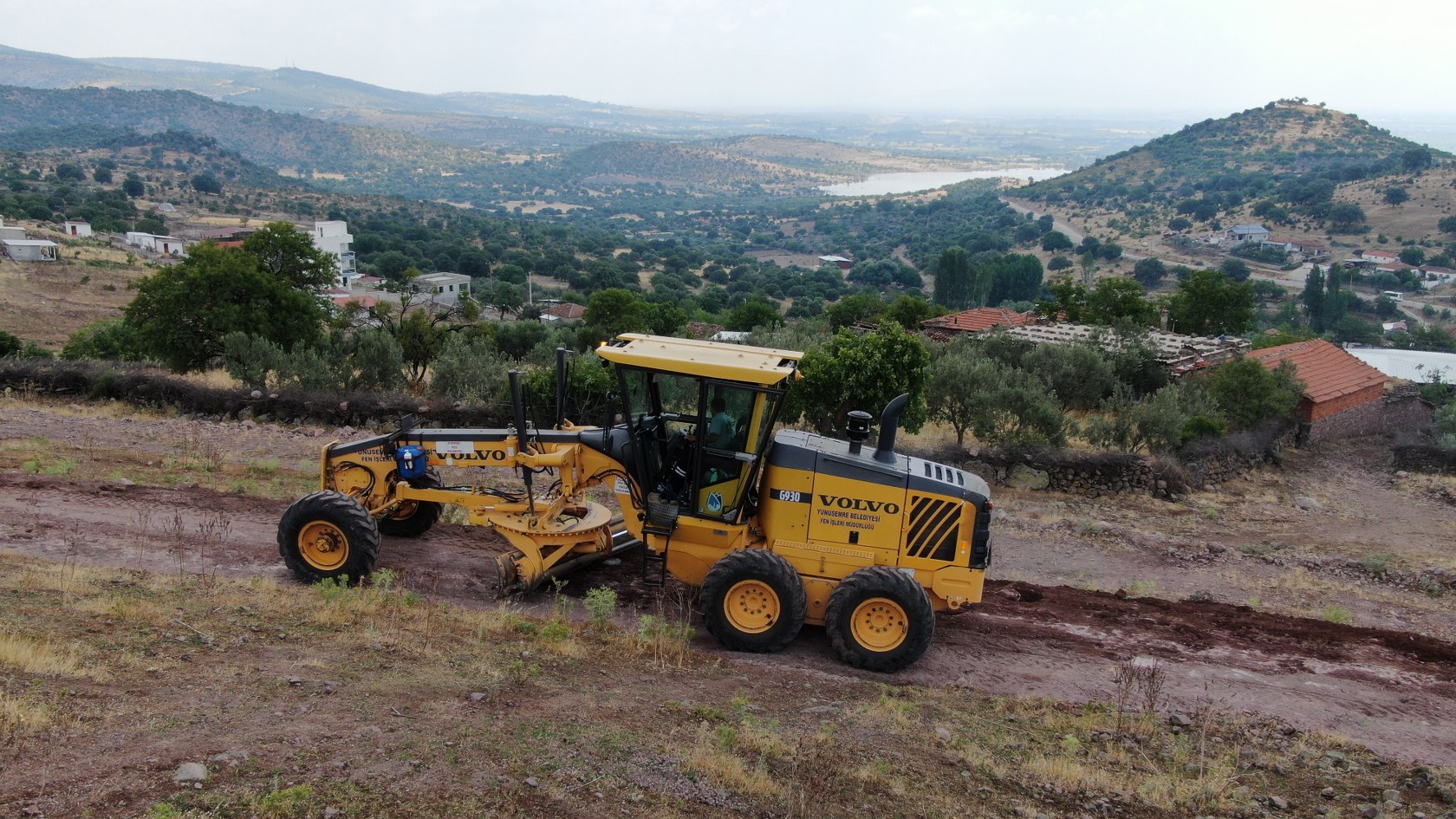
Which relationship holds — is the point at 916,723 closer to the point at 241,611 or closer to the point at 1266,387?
the point at 241,611

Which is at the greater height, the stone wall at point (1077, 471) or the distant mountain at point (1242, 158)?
the distant mountain at point (1242, 158)

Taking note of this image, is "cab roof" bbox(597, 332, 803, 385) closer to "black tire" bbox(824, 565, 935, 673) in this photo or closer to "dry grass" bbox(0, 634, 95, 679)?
"black tire" bbox(824, 565, 935, 673)

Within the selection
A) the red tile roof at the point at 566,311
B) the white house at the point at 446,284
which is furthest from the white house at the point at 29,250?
the red tile roof at the point at 566,311

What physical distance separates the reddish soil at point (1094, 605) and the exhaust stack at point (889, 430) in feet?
5.58

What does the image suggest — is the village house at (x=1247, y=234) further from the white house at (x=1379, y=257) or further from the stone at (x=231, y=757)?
the stone at (x=231, y=757)

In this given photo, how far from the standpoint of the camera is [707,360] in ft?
26.4

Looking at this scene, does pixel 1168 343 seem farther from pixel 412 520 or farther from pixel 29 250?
pixel 29 250

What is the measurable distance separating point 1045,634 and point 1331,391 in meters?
22.8

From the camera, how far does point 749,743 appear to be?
249 inches

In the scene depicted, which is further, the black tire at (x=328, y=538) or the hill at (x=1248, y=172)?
the hill at (x=1248, y=172)

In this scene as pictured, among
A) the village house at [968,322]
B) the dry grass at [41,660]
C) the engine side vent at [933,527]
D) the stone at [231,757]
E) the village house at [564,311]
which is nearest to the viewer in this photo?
the stone at [231,757]

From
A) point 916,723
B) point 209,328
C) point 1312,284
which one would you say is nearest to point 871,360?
point 916,723

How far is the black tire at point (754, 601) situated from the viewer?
8.11m

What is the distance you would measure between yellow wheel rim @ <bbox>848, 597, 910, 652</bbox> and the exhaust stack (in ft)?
3.93
